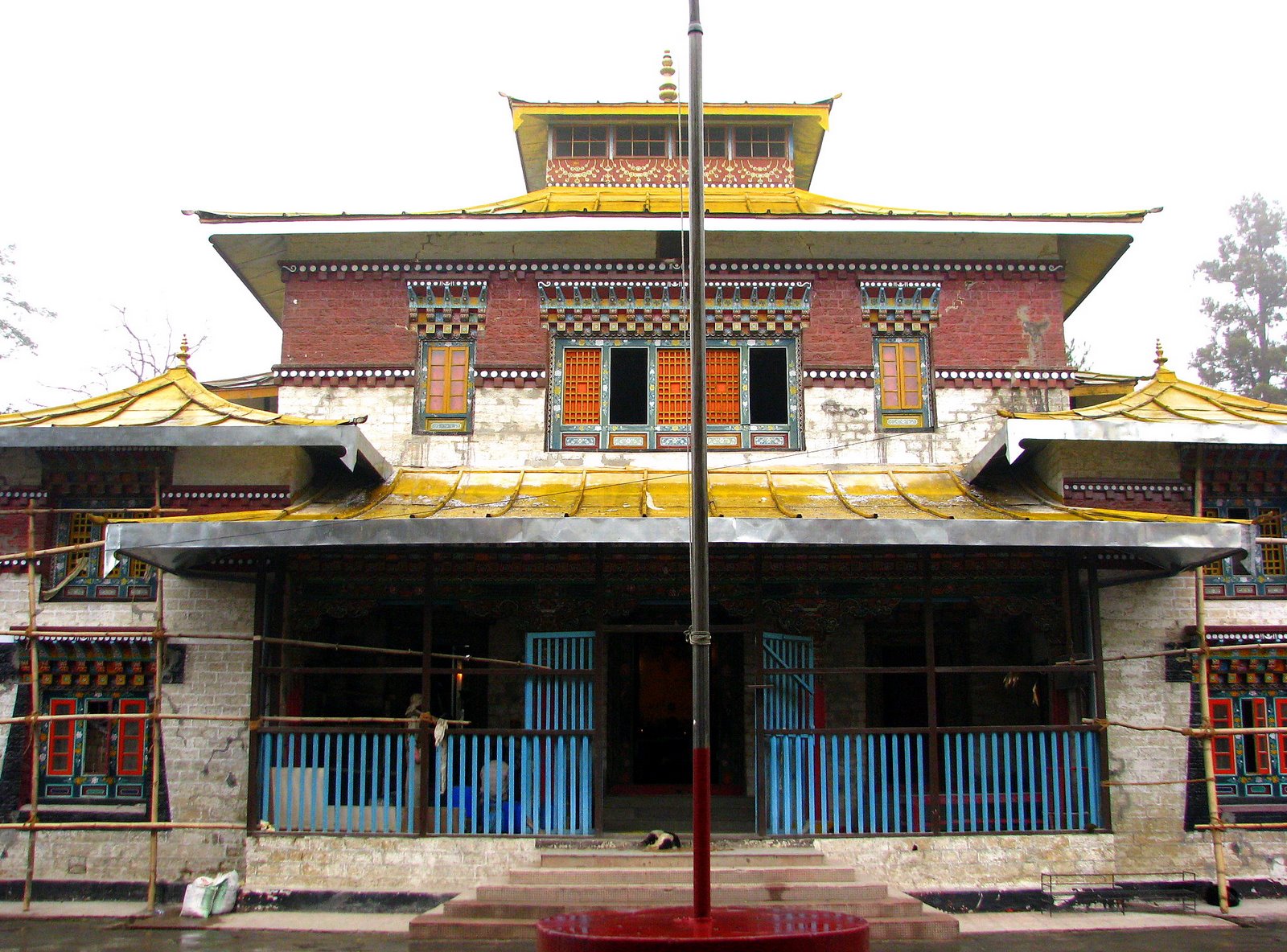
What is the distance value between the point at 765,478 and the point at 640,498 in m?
1.99

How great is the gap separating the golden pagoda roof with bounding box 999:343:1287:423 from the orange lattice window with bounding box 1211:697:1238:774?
3658mm

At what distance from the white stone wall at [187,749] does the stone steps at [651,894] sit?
153 inches

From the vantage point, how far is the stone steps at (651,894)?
37.1 feet

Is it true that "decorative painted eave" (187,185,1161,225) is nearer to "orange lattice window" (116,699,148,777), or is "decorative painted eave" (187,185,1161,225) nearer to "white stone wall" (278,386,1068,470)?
"white stone wall" (278,386,1068,470)

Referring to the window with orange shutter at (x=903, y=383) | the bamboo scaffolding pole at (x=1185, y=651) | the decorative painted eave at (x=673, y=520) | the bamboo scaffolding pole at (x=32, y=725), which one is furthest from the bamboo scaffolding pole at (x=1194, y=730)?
the bamboo scaffolding pole at (x=32, y=725)

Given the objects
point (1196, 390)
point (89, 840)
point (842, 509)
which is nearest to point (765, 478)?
point (842, 509)

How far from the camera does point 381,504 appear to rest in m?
13.9

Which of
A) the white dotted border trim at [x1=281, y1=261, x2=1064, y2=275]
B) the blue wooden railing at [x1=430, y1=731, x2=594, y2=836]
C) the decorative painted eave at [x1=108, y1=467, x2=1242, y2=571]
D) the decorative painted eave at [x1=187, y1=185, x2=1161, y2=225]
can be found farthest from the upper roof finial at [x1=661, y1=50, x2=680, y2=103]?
the blue wooden railing at [x1=430, y1=731, x2=594, y2=836]

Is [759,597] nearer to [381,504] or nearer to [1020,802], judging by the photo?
[1020,802]

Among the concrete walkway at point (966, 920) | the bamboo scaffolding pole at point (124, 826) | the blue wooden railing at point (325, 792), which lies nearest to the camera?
the concrete walkway at point (966, 920)

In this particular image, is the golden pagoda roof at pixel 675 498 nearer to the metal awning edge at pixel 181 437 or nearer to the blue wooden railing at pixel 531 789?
the metal awning edge at pixel 181 437

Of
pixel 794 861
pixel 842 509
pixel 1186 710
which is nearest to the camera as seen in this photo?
pixel 794 861

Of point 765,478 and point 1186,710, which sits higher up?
point 765,478

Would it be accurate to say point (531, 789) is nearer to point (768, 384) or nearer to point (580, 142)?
point (768, 384)
